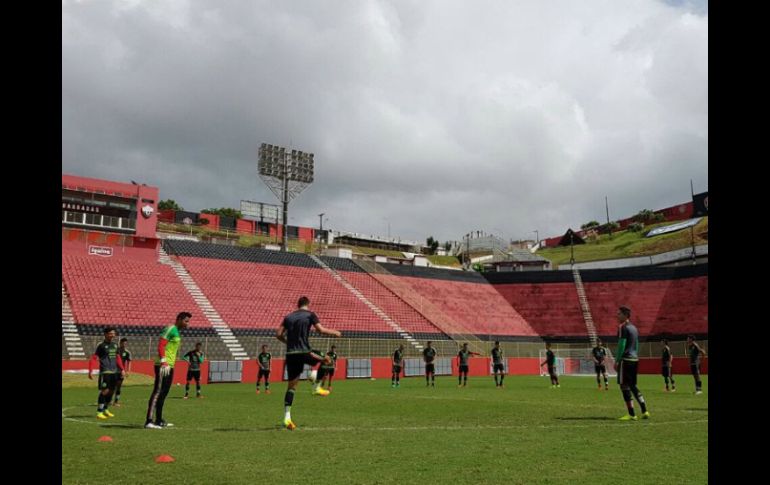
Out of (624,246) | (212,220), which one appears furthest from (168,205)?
(624,246)

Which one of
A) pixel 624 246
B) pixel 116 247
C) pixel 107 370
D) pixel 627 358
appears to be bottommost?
pixel 107 370

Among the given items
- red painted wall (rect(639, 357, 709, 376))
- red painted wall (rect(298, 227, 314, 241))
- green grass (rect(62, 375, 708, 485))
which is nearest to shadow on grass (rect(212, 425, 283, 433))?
green grass (rect(62, 375, 708, 485))

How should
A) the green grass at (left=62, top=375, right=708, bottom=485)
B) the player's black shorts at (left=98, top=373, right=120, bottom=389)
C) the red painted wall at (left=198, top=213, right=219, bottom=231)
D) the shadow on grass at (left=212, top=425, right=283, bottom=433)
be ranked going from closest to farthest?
the green grass at (left=62, top=375, right=708, bottom=485) → the shadow on grass at (left=212, top=425, right=283, bottom=433) → the player's black shorts at (left=98, top=373, right=120, bottom=389) → the red painted wall at (left=198, top=213, right=219, bottom=231)

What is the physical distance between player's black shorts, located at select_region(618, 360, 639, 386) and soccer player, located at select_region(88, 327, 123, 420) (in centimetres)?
1098

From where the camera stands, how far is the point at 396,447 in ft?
28.2

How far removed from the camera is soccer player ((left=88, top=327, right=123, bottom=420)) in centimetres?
1399

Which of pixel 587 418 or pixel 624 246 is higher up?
pixel 624 246

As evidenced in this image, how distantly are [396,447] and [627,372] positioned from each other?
6.21m

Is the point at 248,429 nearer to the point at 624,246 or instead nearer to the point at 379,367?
the point at 379,367

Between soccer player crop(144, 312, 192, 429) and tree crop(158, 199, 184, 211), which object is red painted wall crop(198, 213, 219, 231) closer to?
tree crop(158, 199, 184, 211)
